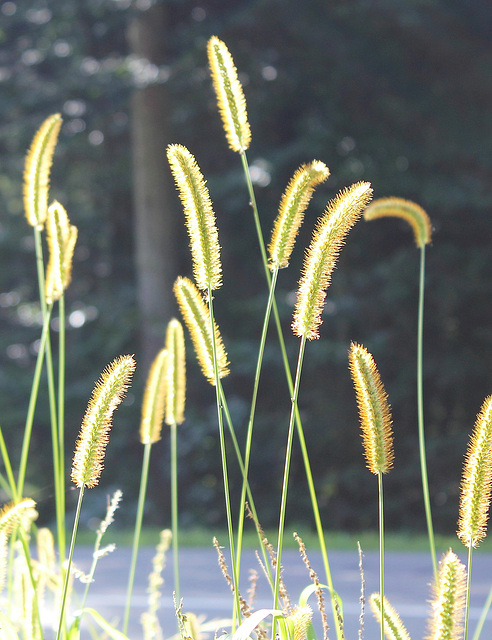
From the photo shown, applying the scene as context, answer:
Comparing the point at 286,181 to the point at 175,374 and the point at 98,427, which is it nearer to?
the point at 175,374

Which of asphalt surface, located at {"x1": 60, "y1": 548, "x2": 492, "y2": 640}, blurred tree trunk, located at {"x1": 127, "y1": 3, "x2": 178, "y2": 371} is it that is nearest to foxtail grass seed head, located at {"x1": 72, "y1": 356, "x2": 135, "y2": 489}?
asphalt surface, located at {"x1": 60, "y1": 548, "x2": 492, "y2": 640}

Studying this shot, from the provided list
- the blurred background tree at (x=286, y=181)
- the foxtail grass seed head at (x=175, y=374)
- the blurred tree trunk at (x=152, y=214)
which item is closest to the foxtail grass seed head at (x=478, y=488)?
the foxtail grass seed head at (x=175, y=374)

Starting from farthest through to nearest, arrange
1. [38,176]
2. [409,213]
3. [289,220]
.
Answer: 1. [409,213]
2. [38,176]
3. [289,220]

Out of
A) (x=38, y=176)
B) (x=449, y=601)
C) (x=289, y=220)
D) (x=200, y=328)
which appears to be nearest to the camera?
(x=449, y=601)

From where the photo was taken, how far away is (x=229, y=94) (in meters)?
1.54

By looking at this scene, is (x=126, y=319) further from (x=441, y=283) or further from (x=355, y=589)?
(x=355, y=589)

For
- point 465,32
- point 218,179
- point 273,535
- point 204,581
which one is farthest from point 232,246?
point 204,581

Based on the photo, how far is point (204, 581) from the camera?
658cm

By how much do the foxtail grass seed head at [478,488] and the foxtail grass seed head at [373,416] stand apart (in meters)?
0.11

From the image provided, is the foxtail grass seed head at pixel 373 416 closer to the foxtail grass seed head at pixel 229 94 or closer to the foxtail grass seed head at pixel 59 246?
the foxtail grass seed head at pixel 229 94

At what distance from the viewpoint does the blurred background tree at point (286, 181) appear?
414 inches

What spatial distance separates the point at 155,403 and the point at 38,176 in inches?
21.1

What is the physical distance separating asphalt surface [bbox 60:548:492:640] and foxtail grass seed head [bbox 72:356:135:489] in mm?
3531

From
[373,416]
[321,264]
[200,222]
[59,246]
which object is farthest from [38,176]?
[373,416]
